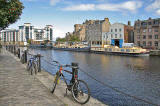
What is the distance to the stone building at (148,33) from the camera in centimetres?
6444

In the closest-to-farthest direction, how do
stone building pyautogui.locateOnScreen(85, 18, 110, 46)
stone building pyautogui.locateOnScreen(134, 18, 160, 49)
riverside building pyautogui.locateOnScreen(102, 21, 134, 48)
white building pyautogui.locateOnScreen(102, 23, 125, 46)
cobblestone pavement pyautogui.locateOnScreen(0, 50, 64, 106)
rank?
cobblestone pavement pyautogui.locateOnScreen(0, 50, 64, 106)
stone building pyautogui.locateOnScreen(134, 18, 160, 49)
white building pyautogui.locateOnScreen(102, 23, 125, 46)
riverside building pyautogui.locateOnScreen(102, 21, 134, 48)
stone building pyautogui.locateOnScreen(85, 18, 110, 46)

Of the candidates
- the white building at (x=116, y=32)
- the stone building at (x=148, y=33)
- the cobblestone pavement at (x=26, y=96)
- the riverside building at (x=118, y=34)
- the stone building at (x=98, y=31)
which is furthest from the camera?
the stone building at (x=98, y=31)

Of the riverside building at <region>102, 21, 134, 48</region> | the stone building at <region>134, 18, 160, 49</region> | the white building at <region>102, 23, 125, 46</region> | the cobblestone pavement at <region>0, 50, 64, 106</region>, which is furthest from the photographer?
the riverside building at <region>102, 21, 134, 48</region>

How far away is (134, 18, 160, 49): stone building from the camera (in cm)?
6444

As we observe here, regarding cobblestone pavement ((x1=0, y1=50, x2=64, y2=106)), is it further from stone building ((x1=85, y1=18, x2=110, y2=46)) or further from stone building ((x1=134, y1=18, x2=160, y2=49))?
stone building ((x1=85, y1=18, x2=110, y2=46))

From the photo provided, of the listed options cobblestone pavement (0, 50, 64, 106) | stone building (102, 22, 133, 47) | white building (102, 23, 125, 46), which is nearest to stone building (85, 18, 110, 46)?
stone building (102, 22, 133, 47)

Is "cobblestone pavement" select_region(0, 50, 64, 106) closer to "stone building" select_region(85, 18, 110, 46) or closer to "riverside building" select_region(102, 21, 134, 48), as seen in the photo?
"riverside building" select_region(102, 21, 134, 48)

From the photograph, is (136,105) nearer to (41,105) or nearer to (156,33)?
(41,105)

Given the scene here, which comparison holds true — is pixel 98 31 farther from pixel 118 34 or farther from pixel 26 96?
pixel 26 96

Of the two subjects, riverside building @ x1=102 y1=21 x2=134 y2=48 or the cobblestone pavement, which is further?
riverside building @ x1=102 y1=21 x2=134 y2=48

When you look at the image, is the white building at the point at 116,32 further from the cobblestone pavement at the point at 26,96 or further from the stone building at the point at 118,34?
the cobblestone pavement at the point at 26,96

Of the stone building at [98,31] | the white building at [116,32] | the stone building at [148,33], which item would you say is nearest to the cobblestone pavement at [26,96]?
the stone building at [148,33]

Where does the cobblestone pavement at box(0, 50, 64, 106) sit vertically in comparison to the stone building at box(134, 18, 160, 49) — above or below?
below

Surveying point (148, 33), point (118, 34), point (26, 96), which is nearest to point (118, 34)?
point (118, 34)
